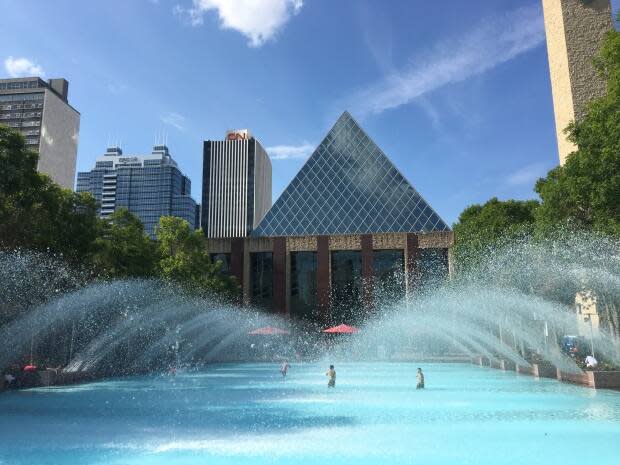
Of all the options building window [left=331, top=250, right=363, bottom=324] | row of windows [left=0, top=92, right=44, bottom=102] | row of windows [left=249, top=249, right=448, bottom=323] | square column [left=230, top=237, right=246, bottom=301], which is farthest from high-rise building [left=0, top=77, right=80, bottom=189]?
building window [left=331, top=250, right=363, bottom=324]

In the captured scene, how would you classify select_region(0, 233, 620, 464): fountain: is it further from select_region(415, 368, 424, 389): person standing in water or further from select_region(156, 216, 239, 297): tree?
select_region(156, 216, 239, 297): tree

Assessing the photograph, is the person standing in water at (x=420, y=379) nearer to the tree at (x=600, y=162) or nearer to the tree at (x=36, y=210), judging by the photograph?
the tree at (x=600, y=162)

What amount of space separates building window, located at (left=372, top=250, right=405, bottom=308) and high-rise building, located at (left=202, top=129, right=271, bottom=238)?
10315 cm

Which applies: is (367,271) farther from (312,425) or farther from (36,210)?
(312,425)

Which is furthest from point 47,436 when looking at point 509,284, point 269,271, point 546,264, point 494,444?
point 269,271

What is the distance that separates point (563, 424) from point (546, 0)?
164ft

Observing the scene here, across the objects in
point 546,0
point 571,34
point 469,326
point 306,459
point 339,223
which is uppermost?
point 546,0

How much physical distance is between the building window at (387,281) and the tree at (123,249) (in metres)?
21.9

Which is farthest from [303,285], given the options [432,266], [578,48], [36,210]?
[578,48]

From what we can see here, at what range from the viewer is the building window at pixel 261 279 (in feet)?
162

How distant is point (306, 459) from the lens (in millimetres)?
8383

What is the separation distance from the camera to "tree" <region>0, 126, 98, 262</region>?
1858 centimetres

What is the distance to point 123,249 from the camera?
27.2 m

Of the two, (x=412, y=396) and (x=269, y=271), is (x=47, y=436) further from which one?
(x=269, y=271)
